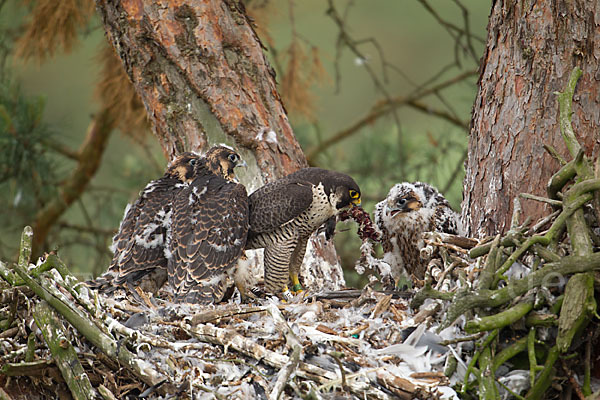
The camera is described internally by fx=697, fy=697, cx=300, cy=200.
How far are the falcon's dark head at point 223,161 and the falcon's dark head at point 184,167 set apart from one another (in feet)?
0.19

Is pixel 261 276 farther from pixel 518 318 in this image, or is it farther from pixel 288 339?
Result: pixel 518 318

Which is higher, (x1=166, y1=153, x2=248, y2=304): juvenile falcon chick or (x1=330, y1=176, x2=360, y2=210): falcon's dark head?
(x1=330, y1=176, x2=360, y2=210): falcon's dark head

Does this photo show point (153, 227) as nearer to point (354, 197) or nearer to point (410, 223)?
point (354, 197)

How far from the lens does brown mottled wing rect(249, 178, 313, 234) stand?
8.63ft

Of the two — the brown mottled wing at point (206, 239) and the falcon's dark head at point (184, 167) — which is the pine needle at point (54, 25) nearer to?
the falcon's dark head at point (184, 167)

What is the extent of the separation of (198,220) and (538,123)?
126cm

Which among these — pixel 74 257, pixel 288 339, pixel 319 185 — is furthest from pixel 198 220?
pixel 74 257

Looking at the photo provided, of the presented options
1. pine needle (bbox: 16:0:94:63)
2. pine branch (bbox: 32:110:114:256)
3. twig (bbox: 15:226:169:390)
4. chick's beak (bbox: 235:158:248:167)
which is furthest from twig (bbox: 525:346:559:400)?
pine branch (bbox: 32:110:114:256)

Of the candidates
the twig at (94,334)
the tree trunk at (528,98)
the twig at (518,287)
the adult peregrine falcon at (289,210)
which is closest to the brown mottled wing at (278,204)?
the adult peregrine falcon at (289,210)

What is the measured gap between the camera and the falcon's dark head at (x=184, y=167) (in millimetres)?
2965

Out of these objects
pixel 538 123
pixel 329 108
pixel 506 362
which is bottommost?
pixel 506 362

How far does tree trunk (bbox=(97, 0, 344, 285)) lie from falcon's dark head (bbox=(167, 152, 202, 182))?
0.70ft

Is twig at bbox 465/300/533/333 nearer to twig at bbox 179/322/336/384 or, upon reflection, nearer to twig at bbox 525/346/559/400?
twig at bbox 525/346/559/400

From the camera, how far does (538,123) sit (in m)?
2.12
